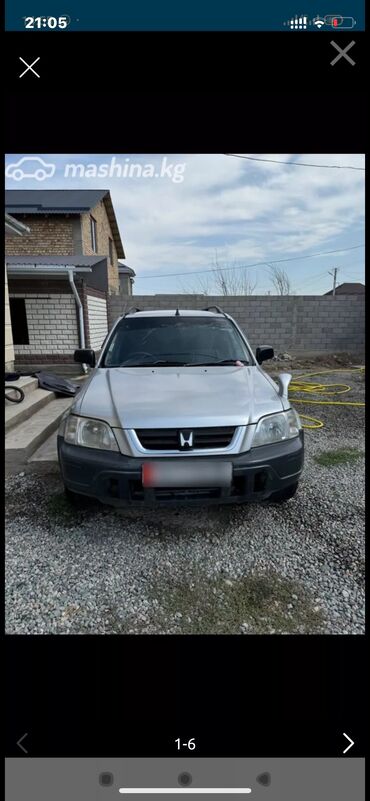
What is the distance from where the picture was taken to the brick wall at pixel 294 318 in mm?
10914

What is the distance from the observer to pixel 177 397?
7.13 feet

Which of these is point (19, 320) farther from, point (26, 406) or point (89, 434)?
point (89, 434)

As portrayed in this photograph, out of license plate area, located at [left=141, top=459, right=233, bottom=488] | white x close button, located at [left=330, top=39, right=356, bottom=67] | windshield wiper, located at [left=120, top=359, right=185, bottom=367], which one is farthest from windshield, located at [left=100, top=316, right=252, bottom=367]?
white x close button, located at [left=330, top=39, right=356, bottom=67]

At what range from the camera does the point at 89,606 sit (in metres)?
1.73

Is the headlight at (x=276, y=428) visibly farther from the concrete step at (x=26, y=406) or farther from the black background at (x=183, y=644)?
the concrete step at (x=26, y=406)

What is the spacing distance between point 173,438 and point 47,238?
13.3 metres

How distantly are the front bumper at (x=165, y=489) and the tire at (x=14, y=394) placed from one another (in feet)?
9.79

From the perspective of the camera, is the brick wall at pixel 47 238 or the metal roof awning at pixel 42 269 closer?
the metal roof awning at pixel 42 269

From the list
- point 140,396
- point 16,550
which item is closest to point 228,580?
point 140,396

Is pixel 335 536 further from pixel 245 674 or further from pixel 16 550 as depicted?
pixel 16 550

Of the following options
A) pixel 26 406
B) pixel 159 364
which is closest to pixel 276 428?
pixel 159 364

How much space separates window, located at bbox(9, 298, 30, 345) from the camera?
8328 mm

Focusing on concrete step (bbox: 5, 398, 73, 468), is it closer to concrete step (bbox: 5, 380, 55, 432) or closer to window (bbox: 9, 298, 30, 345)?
concrete step (bbox: 5, 380, 55, 432)
